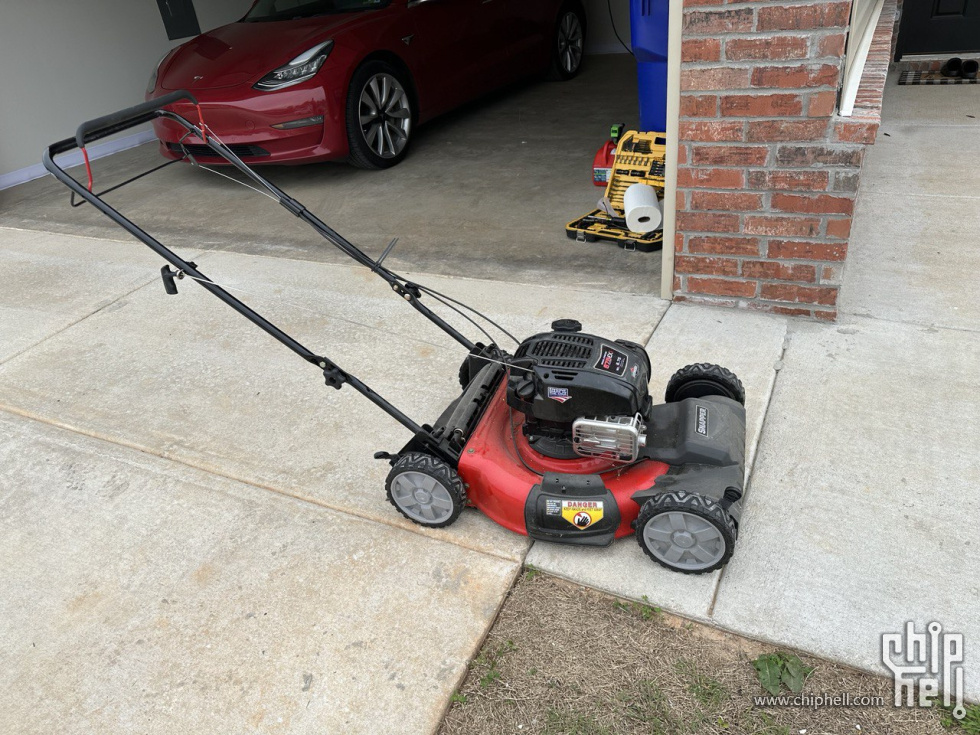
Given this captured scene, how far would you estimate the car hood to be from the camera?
5426 millimetres

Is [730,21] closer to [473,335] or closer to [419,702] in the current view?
[473,335]

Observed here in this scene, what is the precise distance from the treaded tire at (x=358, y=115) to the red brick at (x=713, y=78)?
3134 mm

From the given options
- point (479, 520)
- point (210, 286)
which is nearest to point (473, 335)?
point (479, 520)

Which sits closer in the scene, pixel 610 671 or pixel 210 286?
pixel 610 671

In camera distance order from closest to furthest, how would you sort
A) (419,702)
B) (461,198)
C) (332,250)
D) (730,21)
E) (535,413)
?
(419,702) → (535,413) → (730,21) → (332,250) → (461,198)

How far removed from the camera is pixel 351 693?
195 centimetres

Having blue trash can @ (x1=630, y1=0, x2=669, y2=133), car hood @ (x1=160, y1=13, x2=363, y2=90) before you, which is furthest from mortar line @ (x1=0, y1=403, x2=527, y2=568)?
blue trash can @ (x1=630, y1=0, x2=669, y2=133)

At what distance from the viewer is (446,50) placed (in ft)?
20.8

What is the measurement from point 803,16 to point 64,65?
697cm

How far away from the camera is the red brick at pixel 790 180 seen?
3043 mm

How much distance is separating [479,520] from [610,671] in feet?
2.23

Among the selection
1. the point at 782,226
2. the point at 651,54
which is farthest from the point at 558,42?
the point at 782,226

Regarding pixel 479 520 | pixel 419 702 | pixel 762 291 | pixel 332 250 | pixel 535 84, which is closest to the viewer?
pixel 419 702

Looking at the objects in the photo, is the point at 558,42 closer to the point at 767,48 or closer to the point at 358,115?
the point at 358,115
